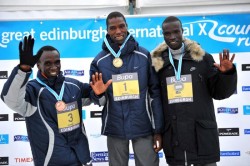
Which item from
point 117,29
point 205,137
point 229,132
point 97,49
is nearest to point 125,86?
point 117,29

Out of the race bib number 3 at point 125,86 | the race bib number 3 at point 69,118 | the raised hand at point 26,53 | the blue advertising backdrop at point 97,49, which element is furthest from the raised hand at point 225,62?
the blue advertising backdrop at point 97,49


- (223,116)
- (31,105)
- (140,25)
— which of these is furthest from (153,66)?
(223,116)

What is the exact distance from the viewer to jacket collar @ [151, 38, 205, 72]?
7.19ft

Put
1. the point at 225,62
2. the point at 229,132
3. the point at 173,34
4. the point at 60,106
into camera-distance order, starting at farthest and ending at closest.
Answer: the point at 229,132 → the point at 173,34 → the point at 60,106 → the point at 225,62

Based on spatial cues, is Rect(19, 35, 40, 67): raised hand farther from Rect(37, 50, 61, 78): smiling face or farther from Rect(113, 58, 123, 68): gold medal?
Rect(113, 58, 123, 68): gold medal

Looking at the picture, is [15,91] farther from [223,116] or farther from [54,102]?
[223,116]

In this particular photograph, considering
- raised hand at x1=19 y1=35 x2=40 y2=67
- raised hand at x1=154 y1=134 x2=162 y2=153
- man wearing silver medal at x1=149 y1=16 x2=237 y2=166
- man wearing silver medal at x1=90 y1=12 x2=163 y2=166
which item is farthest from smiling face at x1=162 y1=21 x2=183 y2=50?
raised hand at x1=19 y1=35 x2=40 y2=67

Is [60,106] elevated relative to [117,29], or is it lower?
lower

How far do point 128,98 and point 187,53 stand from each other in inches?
21.2

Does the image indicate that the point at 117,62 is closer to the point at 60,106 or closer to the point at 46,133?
the point at 60,106

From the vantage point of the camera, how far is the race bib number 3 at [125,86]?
2273 millimetres

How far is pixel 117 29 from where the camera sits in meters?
2.34

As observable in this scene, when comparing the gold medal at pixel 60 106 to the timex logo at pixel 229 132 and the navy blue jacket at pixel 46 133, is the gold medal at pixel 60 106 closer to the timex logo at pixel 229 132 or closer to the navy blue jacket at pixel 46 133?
Answer: the navy blue jacket at pixel 46 133

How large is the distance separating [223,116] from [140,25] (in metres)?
1.51
